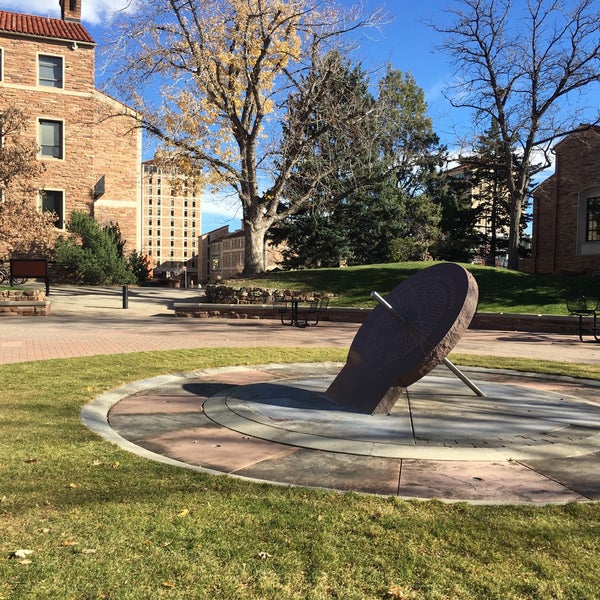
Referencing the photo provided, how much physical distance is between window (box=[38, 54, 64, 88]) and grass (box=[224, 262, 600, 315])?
18.7 metres

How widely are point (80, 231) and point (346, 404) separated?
1074 inches

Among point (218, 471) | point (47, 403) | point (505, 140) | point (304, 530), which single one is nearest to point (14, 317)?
point (47, 403)

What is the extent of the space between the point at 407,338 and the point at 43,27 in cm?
3408

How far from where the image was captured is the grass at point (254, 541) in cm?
244

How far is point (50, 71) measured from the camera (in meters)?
31.0

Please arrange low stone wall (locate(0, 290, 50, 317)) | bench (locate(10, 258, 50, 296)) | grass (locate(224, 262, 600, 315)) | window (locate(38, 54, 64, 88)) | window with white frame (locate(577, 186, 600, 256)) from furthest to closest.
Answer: window (locate(38, 54, 64, 88))
window with white frame (locate(577, 186, 600, 256))
bench (locate(10, 258, 50, 296))
grass (locate(224, 262, 600, 315))
low stone wall (locate(0, 290, 50, 317))

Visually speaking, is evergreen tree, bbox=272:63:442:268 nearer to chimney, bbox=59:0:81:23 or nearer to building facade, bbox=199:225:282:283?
chimney, bbox=59:0:81:23

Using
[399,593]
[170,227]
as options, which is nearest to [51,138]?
[399,593]

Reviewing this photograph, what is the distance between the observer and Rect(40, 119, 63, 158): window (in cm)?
3102

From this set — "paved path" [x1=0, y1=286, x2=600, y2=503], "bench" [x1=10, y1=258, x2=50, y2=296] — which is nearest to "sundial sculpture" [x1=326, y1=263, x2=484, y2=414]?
"paved path" [x1=0, y1=286, x2=600, y2=503]

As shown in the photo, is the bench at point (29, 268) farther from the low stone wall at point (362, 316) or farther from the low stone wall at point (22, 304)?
the low stone wall at point (362, 316)

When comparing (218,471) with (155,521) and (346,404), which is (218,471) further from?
(346,404)

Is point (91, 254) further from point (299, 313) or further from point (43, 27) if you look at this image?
point (299, 313)

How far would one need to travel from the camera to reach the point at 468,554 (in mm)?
2746
